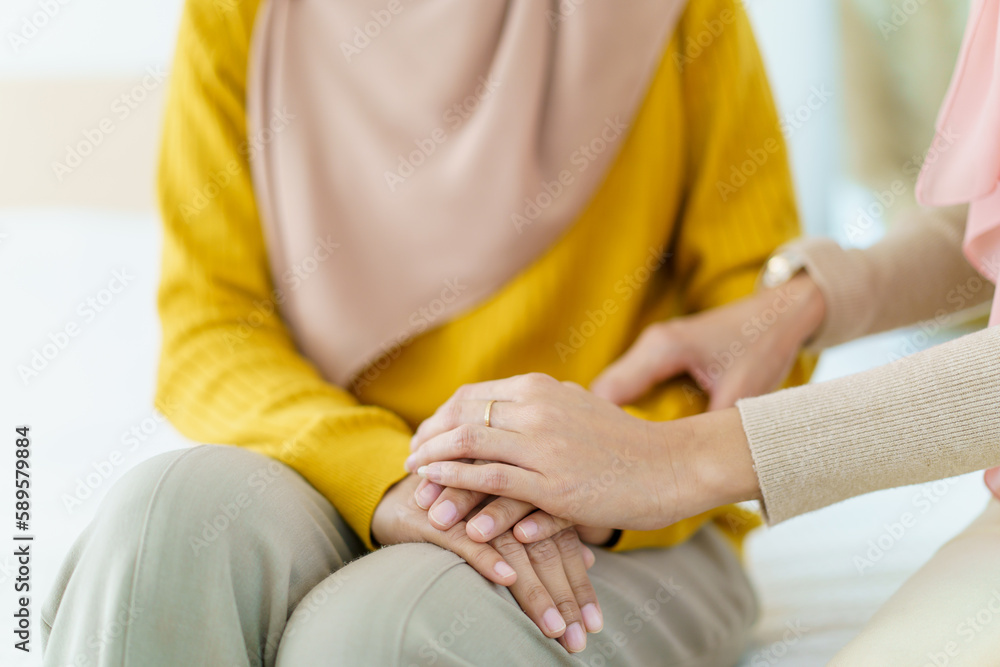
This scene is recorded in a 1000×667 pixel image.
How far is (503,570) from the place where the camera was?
1.91ft

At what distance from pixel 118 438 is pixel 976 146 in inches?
46.5

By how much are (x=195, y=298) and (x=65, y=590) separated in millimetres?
355

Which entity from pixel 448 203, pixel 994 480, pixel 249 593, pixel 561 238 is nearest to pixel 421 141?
pixel 448 203

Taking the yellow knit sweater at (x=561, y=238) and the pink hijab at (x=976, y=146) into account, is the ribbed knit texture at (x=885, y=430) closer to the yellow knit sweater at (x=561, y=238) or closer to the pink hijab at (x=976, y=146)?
the pink hijab at (x=976, y=146)

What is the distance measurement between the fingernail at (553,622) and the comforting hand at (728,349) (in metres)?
0.27

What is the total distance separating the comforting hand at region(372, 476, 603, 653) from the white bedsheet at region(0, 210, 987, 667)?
23 cm

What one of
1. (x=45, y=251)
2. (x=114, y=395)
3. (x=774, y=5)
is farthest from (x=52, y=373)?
(x=774, y=5)

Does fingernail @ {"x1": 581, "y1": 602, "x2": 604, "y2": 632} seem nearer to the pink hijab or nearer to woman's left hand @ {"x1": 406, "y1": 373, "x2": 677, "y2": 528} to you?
woman's left hand @ {"x1": 406, "y1": 373, "x2": 677, "y2": 528}

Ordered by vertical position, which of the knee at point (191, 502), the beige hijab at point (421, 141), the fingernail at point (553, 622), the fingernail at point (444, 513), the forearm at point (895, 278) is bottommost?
the fingernail at point (553, 622)

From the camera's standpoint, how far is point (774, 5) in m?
1.93

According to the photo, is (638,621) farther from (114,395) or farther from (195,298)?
(114,395)

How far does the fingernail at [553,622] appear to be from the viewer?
0.58 m

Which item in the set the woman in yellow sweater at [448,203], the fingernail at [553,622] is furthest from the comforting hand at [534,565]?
the woman in yellow sweater at [448,203]

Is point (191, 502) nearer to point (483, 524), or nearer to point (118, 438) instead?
point (483, 524)
